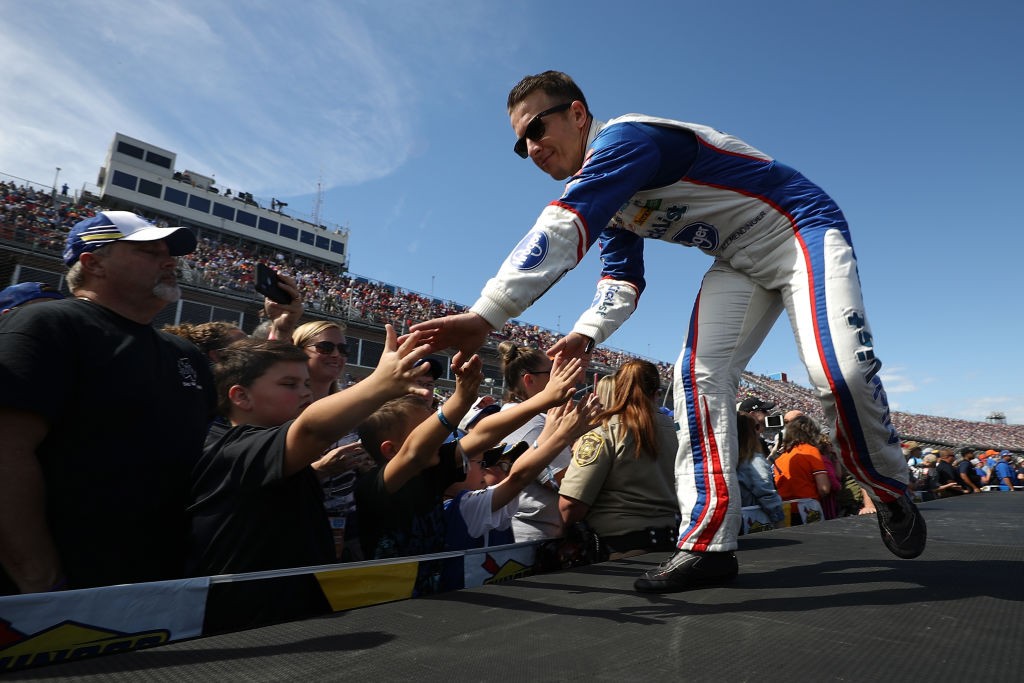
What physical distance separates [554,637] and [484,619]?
8.1 inches

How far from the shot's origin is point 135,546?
1605 mm

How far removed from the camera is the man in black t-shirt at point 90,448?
57.7 inches

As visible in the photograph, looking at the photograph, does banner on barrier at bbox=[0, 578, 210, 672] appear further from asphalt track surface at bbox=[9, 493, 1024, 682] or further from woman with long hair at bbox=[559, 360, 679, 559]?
woman with long hair at bbox=[559, 360, 679, 559]

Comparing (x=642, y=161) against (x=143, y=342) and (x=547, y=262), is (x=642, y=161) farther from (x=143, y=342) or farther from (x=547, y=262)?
(x=143, y=342)

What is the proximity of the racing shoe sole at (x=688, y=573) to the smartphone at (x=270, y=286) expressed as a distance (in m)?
2.36

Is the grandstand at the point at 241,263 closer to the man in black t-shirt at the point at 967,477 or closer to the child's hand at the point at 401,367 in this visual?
the child's hand at the point at 401,367

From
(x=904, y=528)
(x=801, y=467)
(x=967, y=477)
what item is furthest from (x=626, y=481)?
(x=967, y=477)

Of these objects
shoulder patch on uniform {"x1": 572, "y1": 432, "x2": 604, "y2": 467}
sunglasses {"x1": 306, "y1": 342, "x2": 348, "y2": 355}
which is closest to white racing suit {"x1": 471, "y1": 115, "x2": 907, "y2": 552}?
shoulder patch on uniform {"x1": 572, "y1": 432, "x2": 604, "y2": 467}

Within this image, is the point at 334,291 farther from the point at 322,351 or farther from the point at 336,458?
the point at 336,458

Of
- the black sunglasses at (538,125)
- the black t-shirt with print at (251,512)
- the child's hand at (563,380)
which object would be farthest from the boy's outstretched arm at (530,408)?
the black t-shirt with print at (251,512)

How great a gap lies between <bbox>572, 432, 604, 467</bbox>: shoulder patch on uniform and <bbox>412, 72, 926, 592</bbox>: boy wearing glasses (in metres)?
0.65

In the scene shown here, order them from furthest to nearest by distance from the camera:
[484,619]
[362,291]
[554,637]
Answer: [362,291] < [484,619] < [554,637]

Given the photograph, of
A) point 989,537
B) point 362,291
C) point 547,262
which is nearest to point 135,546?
point 547,262

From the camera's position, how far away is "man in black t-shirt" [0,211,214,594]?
1.47 metres
